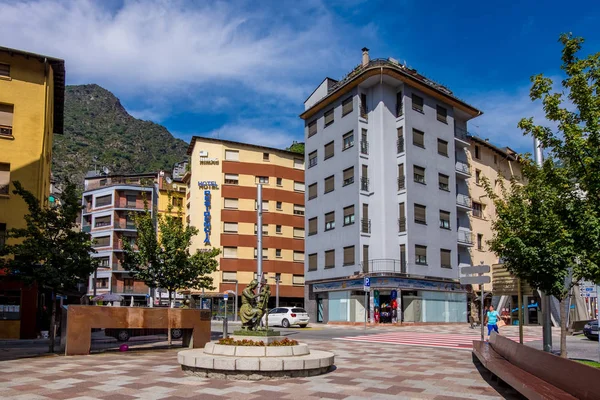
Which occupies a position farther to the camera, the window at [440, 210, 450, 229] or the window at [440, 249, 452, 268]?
the window at [440, 210, 450, 229]

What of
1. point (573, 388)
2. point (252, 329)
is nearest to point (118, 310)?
point (252, 329)

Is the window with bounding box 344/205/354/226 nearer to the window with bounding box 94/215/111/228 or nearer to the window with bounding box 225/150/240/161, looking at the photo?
the window with bounding box 225/150/240/161

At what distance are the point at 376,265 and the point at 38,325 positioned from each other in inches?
874

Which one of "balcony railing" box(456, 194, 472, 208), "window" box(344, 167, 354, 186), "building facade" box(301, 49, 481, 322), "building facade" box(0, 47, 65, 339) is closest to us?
"building facade" box(0, 47, 65, 339)

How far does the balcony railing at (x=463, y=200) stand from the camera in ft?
149

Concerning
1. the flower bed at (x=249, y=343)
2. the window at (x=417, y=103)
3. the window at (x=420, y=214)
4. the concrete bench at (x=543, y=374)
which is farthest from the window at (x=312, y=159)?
the concrete bench at (x=543, y=374)

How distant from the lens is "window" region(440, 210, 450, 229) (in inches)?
1684

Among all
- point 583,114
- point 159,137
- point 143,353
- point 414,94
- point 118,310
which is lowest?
point 143,353

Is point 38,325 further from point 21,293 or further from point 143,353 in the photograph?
point 143,353

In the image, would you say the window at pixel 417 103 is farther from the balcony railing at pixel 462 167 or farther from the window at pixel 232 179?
the window at pixel 232 179

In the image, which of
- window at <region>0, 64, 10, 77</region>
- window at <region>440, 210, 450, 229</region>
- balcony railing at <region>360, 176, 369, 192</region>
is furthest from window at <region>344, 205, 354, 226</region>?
window at <region>0, 64, 10, 77</region>

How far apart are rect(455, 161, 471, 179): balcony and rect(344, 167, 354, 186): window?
31.2 feet

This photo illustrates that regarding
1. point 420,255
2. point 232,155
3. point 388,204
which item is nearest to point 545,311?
point 420,255

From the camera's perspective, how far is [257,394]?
9.44 metres
